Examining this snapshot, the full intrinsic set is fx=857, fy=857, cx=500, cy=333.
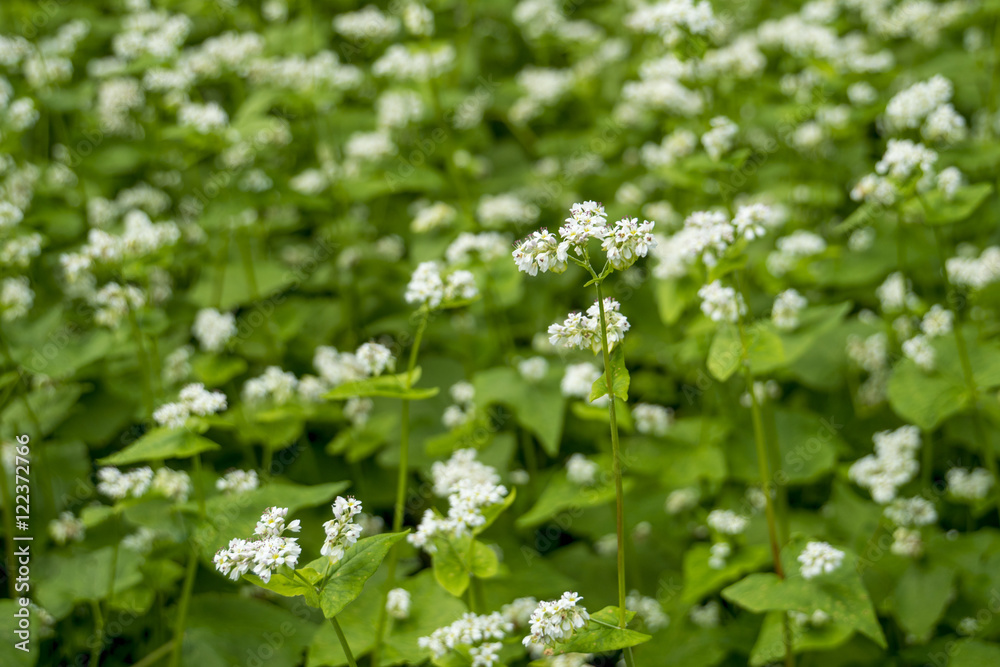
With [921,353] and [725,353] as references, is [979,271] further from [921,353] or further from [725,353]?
→ [725,353]

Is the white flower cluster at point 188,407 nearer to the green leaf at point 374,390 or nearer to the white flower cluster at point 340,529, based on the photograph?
the green leaf at point 374,390

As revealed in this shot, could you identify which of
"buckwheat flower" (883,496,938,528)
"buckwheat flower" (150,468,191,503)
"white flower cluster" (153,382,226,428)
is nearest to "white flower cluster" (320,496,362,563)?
"white flower cluster" (153,382,226,428)

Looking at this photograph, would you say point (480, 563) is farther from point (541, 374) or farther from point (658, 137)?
point (658, 137)

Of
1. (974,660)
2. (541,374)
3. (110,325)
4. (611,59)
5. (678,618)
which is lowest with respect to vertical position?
(678,618)

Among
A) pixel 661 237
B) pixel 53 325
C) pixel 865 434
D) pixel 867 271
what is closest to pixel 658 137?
pixel 661 237

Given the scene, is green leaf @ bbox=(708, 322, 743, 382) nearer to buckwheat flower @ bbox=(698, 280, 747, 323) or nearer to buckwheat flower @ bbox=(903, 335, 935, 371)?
buckwheat flower @ bbox=(698, 280, 747, 323)

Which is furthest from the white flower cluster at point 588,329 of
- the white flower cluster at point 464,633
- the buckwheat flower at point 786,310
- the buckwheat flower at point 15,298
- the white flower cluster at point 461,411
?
the buckwheat flower at point 15,298
